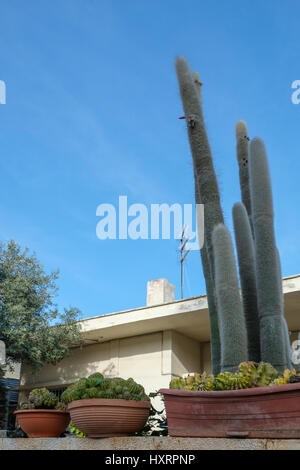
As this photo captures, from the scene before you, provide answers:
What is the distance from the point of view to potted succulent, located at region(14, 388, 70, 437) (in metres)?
4.00

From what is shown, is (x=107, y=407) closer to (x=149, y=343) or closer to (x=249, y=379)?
(x=249, y=379)

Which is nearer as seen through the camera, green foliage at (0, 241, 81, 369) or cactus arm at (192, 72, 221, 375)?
cactus arm at (192, 72, 221, 375)

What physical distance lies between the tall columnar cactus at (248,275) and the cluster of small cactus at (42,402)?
5.80ft

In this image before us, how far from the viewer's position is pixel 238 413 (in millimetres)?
2871

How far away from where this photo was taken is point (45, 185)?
11.2 meters

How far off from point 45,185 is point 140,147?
8.29 feet

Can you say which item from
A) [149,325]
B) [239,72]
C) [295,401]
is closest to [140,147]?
[239,72]

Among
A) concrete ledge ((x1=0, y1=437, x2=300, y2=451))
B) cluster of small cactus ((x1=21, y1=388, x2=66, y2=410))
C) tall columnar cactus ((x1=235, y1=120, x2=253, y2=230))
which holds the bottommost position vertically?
concrete ledge ((x1=0, y1=437, x2=300, y2=451))

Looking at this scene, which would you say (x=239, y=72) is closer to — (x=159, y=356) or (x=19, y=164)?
(x=19, y=164)

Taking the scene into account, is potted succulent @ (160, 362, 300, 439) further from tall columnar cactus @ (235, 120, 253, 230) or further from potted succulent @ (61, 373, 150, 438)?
tall columnar cactus @ (235, 120, 253, 230)

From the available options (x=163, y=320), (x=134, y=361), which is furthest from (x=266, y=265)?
(x=134, y=361)

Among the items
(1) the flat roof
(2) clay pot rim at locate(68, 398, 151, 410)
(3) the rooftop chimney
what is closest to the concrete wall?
(1) the flat roof

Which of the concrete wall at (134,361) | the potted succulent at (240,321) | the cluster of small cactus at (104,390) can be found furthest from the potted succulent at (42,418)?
the concrete wall at (134,361)
